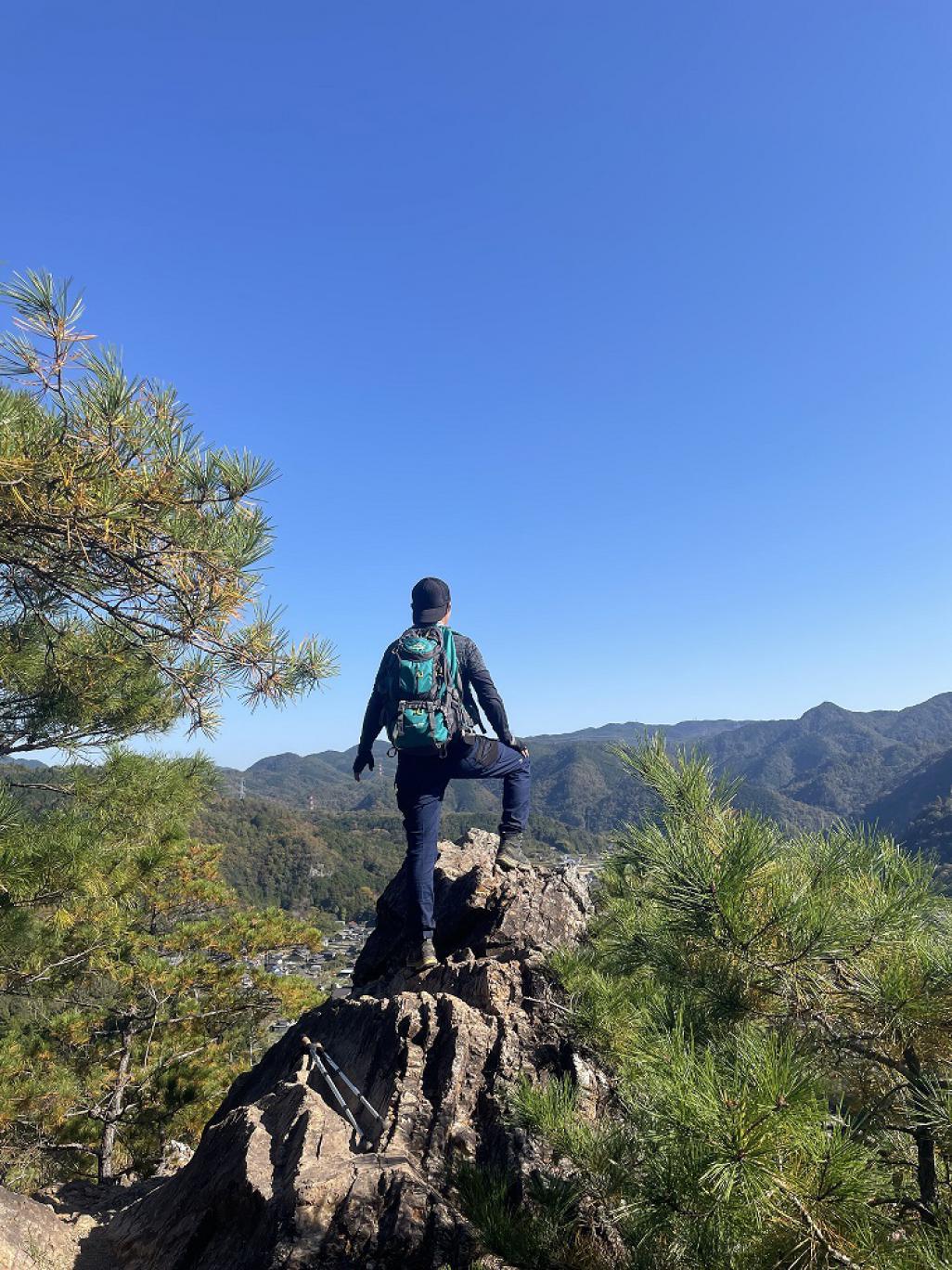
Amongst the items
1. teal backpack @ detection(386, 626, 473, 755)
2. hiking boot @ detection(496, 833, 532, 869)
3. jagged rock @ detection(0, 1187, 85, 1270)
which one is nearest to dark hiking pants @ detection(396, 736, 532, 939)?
teal backpack @ detection(386, 626, 473, 755)

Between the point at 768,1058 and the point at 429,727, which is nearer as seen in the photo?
the point at 768,1058

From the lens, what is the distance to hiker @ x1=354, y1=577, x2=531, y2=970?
11.9 ft

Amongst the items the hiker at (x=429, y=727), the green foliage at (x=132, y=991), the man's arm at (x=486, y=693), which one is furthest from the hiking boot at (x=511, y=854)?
the green foliage at (x=132, y=991)

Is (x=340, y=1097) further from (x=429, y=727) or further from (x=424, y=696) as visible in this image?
(x=424, y=696)

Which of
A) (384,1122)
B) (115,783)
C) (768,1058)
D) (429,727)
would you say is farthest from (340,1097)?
(115,783)

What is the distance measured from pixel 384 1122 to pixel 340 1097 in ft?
0.95

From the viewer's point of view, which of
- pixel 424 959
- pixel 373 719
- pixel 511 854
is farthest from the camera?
pixel 511 854

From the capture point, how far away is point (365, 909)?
81188 mm

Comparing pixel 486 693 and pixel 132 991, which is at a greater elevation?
pixel 486 693

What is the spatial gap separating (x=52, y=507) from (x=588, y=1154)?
331 cm

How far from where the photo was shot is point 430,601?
401 cm

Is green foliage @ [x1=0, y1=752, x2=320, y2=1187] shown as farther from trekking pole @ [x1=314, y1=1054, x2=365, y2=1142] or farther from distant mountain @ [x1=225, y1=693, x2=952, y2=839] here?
distant mountain @ [x1=225, y1=693, x2=952, y2=839]

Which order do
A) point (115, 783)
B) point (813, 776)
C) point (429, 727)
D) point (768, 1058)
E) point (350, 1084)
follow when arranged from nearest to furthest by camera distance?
1. point (768, 1058)
2. point (350, 1084)
3. point (429, 727)
4. point (115, 783)
5. point (813, 776)

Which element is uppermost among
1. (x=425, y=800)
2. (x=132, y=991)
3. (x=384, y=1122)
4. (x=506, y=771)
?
(x=506, y=771)
